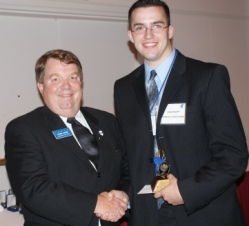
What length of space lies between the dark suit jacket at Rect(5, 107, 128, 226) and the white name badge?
1.49 feet

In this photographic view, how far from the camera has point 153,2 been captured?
2.07 metres

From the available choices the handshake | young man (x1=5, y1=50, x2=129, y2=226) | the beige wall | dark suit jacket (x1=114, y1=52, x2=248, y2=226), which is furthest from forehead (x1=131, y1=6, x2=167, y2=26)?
the beige wall

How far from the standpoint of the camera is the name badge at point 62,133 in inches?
80.7

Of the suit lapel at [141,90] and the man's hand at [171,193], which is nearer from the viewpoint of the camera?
the man's hand at [171,193]

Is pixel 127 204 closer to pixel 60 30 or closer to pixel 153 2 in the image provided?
pixel 153 2

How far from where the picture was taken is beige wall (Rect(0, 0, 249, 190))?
137 inches

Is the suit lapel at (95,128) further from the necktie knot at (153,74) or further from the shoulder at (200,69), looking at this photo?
the shoulder at (200,69)

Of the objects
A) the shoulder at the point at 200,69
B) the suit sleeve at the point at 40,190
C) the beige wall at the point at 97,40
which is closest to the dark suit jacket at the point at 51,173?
the suit sleeve at the point at 40,190

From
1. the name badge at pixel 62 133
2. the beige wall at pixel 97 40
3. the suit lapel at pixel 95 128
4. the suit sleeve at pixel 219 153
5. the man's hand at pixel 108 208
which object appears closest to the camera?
the suit sleeve at pixel 219 153

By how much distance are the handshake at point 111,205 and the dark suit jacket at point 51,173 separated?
0.15 ft

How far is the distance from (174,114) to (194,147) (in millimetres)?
209

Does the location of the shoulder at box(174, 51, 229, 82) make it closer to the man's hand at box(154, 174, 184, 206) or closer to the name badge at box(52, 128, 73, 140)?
the man's hand at box(154, 174, 184, 206)

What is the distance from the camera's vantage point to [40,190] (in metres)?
1.87

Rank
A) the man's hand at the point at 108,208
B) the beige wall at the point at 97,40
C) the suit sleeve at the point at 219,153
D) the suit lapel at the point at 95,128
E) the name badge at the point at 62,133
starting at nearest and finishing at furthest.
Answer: the suit sleeve at the point at 219,153 < the man's hand at the point at 108,208 < the name badge at the point at 62,133 < the suit lapel at the point at 95,128 < the beige wall at the point at 97,40
